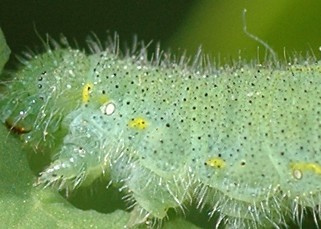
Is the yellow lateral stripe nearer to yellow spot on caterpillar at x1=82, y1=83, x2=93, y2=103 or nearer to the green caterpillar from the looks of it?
the green caterpillar

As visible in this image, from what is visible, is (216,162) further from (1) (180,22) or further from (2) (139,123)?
(1) (180,22)

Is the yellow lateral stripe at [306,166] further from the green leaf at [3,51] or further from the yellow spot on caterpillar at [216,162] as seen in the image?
the green leaf at [3,51]

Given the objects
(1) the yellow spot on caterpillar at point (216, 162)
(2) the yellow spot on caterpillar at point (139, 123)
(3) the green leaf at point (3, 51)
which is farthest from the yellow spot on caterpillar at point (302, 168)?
(3) the green leaf at point (3, 51)

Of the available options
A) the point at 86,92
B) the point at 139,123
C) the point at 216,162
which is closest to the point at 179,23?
the point at 86,92

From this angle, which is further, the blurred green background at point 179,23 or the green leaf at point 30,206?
the blurred green background at point 179,23

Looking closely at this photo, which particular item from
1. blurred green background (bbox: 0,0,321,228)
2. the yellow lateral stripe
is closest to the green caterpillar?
the yellow lateral stripe

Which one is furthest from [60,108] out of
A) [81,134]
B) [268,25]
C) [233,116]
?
[268,25]

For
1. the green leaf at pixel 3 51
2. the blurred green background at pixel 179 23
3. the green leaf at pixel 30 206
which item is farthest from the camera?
the blurred green background at pixel 179 23
